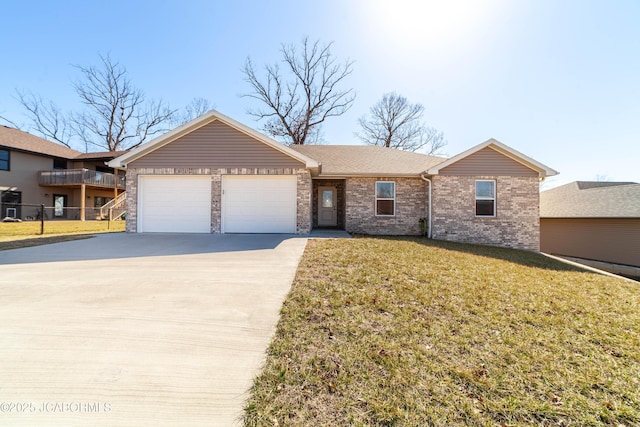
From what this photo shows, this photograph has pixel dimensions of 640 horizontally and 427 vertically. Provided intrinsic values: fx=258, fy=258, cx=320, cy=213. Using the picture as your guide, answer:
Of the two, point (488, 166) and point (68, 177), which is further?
point (68, 177)

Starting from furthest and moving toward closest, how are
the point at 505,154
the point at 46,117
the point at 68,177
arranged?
the point at 46,117, the point at 68,177, the point at 505,154

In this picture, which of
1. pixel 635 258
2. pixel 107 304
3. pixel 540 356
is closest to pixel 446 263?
pixel 540 356

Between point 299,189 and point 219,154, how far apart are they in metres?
3.40

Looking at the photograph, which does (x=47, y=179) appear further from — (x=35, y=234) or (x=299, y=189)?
(x=299, y=189)

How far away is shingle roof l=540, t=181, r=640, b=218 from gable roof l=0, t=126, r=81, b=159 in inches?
1447

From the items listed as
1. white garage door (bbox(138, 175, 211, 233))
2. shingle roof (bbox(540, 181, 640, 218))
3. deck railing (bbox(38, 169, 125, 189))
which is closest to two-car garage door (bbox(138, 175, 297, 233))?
white garage door (bbox(138, 175, 211, 233))

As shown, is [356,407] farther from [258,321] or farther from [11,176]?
[11,176]

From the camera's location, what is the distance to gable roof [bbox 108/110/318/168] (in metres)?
9.80

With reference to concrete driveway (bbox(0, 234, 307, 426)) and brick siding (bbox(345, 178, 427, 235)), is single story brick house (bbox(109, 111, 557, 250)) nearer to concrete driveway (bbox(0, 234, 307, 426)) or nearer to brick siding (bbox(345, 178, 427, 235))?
brick siding (bbox(345, 178, 427, 235))

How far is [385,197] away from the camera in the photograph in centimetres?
1206

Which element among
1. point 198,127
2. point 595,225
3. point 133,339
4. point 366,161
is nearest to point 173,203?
point 198,127

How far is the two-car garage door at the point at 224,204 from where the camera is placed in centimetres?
1014

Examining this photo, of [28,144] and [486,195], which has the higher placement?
[28,144]


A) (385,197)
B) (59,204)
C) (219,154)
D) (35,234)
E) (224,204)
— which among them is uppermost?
(219,154)
